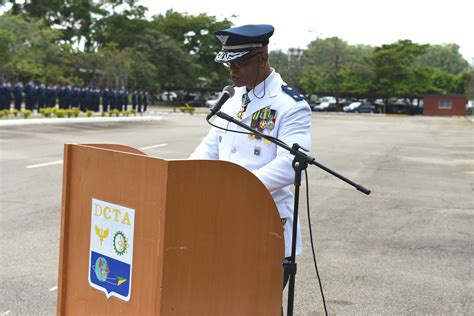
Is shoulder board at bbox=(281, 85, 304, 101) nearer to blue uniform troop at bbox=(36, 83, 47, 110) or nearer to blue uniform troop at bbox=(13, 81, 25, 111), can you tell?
blue uniform troop at bbox=(13, 81, 25, 111)

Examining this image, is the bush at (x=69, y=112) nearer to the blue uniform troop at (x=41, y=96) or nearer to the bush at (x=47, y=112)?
the bush at (x=47, y=112)

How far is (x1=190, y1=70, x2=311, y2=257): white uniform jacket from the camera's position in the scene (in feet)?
8.79

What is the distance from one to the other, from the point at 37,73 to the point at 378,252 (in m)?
38.0

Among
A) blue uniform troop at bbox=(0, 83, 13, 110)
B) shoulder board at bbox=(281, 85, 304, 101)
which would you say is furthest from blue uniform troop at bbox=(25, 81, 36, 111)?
shoulder board at bbox=(281, 85, 304, 101)

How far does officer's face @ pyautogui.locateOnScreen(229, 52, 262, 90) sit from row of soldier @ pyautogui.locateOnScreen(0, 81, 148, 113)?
76.1 ft

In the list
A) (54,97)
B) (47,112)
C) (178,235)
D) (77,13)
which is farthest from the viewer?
(77,13)

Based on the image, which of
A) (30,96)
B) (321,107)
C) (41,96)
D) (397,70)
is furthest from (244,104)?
(321,107)

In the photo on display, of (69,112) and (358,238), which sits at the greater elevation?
(69,112)

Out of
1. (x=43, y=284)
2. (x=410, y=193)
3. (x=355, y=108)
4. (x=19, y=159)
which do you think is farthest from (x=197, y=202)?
(x=355, y=108)

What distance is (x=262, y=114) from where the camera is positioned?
2795 millimetres

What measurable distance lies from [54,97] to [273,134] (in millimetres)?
26363

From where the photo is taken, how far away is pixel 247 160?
2779 mm

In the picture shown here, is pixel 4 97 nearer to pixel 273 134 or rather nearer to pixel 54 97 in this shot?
pixel 54 97

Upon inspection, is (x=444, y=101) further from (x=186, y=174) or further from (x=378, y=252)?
(x=186, y=174)
